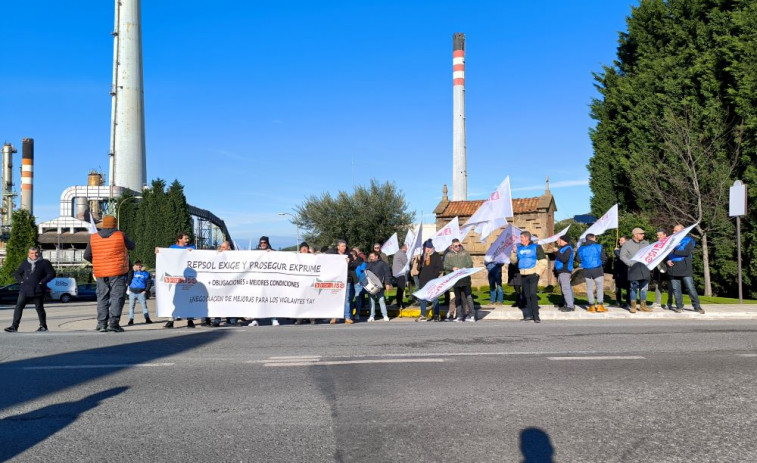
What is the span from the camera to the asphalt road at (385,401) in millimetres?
4754

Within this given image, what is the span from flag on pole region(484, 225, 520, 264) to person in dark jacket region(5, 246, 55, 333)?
10.5 metres

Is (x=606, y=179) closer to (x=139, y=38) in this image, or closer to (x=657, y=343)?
(x=657, y=343)

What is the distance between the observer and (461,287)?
594 inches

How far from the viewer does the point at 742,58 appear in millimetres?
25031

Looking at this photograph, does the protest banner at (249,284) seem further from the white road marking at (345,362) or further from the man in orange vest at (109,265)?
the white road marking at (345,362)

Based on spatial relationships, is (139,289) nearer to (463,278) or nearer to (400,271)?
(400,271)

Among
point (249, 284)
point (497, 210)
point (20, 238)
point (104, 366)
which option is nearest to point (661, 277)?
point (497, 210)

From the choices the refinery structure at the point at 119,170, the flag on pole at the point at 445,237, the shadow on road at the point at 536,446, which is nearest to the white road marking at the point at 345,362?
the shadow on road at the point at 536,446

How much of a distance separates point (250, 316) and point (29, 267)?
14.9ft

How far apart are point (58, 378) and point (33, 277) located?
7527 mm

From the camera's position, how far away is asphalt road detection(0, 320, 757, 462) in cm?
475

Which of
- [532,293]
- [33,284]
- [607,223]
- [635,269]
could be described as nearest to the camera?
[33,284]

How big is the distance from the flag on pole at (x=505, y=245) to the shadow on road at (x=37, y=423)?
41.9 ft

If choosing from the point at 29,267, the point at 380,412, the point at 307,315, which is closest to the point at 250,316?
the point at 307,315
